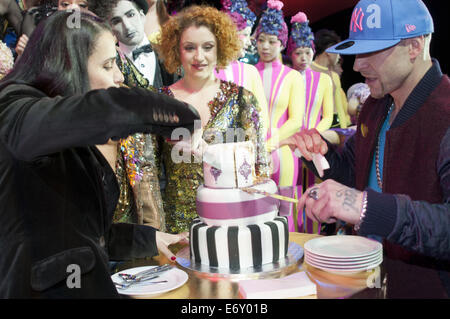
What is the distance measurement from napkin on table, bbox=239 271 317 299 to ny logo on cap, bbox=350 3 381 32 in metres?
0.96

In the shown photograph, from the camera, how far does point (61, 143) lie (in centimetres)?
87

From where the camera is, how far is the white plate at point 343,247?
54.7 inches

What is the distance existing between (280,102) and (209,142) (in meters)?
1.34

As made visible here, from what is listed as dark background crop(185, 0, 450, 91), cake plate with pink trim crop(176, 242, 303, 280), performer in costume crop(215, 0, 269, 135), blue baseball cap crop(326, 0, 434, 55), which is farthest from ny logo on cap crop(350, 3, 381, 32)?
dark background crop(185, 0, 450, 91)

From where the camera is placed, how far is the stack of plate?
4.46 feet

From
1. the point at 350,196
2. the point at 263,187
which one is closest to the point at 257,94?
the point at 263,187

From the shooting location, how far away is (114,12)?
8.41ft

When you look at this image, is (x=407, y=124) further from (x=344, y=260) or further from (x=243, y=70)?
(x=243, y=70)

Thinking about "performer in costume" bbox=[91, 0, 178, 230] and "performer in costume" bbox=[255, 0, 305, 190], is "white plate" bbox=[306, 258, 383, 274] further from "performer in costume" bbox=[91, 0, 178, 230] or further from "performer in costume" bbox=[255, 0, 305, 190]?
"performer in costume" bbox=[255, 0, 305, 190]

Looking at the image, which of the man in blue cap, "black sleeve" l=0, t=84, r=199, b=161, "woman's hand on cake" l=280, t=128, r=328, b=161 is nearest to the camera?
"black sleeve" l=0, t=84, r=199, b=161

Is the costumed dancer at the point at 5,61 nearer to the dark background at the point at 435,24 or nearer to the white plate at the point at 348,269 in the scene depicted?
the white plate at the point at 348,269

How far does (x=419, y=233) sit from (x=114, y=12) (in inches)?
84.0
